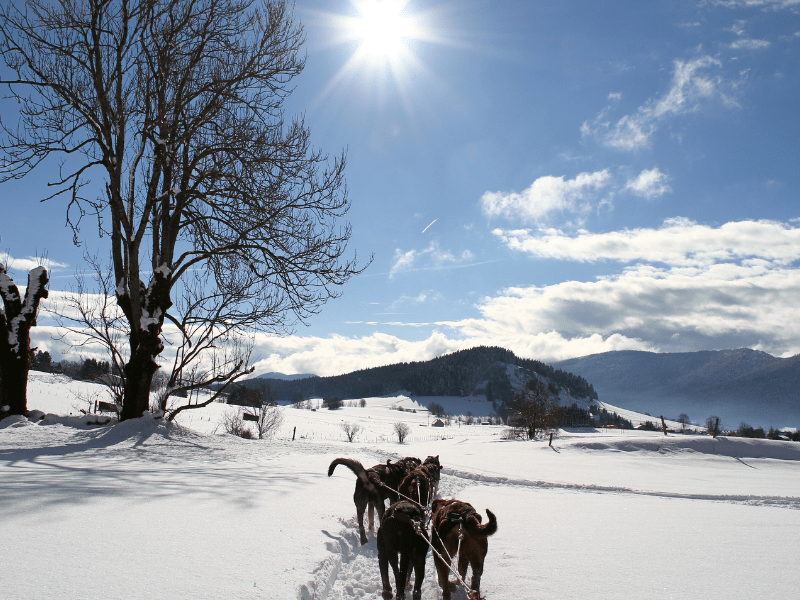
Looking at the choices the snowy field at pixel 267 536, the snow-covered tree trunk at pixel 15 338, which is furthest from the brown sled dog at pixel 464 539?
the snow-covered tree trunk at pixel 15 338

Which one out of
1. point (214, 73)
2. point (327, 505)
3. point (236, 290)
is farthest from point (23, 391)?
point (327, 505)

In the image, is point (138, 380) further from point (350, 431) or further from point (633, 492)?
point (350, 431)

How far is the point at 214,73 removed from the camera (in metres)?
10.8

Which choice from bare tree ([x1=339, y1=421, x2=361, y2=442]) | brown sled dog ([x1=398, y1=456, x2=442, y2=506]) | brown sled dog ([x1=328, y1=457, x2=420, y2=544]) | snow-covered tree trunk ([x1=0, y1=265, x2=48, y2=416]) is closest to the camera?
brown sled dog ([x1=328, y1=457, x2=420, y2=544])

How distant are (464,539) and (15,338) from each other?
12.6m

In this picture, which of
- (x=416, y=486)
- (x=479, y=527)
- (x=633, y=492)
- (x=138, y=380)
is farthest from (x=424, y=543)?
(x=633, y=492)

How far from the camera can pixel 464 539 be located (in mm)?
3223

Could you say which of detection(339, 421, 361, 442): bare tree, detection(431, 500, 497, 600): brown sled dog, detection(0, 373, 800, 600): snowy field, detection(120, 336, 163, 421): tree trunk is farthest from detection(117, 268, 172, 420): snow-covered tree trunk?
detection(339, 421, 361, 442): bare tree

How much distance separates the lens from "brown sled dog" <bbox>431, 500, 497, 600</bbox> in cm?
313

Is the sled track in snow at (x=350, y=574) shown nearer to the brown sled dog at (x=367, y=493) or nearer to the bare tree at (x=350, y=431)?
the brown sled dog at (x=367, y=493)

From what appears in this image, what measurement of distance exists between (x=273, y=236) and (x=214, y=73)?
4.59m

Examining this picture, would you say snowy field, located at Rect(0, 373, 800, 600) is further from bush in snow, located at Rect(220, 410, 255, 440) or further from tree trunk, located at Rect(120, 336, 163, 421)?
bush in snow, located at Rect(220, 410, 255, 440)

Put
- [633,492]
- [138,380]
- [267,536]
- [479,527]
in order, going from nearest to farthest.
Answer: [479,527], [267,536], [138,380], [633,492]

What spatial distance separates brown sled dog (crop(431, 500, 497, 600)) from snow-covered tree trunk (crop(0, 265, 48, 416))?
37.7ft
